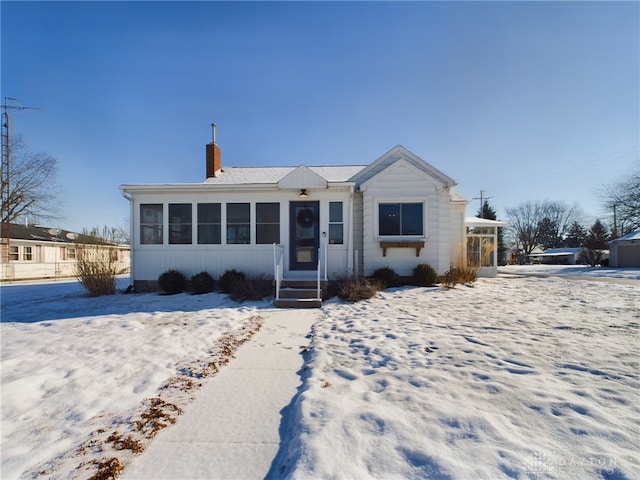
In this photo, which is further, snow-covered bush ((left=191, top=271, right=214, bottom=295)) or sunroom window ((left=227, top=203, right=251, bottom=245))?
sunroom window ((left=227, top=203, right=251, bottom=245))

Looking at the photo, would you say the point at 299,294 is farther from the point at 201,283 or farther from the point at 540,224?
the point at 540,224

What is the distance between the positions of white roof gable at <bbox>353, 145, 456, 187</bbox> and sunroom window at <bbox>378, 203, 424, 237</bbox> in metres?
1.31

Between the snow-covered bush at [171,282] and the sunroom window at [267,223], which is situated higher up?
the sunroom window at [267,223]

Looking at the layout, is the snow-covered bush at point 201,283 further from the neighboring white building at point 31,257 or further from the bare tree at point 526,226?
the bare tree at point 526,226

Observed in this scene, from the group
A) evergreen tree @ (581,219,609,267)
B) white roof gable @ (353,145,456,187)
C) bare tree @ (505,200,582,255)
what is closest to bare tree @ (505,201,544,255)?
bare tree @ (505,200,582,255)

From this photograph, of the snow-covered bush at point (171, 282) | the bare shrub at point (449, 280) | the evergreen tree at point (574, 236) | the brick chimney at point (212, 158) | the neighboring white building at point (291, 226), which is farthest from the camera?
the evergreen tree at point (574, 236)

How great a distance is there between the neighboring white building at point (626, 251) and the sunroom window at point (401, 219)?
24567 millimetres

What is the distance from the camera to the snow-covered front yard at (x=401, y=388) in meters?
2.00

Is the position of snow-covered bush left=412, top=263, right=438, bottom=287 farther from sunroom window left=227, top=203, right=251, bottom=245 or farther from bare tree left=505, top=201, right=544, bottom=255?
bare tree left=505, top=201, right=544, bottom=255

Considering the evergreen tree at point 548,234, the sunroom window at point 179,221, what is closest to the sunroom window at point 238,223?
the sunroom window at point 179,221

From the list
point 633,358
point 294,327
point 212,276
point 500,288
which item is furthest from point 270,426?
point 500,288

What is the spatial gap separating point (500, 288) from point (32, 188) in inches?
1403

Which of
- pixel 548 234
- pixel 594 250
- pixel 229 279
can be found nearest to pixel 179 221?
pixel 229 279

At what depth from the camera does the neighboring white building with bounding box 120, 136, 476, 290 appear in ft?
31.3
